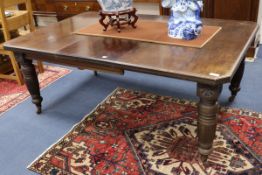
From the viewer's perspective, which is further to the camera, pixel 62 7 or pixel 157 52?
pixel 62 7

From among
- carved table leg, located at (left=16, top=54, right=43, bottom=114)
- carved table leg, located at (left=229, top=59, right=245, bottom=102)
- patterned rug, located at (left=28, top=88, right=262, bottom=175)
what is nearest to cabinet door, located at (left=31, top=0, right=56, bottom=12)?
carved table leg, located at (left=16, top=54, right=43, bottom=114)

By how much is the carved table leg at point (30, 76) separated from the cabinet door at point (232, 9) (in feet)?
5.99

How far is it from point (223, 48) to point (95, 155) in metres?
1.00

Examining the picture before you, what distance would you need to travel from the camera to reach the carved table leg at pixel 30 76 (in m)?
2.03

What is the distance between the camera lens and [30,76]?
82.4 inches

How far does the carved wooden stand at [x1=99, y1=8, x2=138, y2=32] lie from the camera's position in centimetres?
200

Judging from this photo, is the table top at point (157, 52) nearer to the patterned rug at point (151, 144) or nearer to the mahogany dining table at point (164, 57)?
the mahogany dining table at point (164, 57)

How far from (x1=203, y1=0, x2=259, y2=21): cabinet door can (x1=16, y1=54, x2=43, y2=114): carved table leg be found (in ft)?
5.99

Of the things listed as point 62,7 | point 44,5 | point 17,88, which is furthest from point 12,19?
point 44,5

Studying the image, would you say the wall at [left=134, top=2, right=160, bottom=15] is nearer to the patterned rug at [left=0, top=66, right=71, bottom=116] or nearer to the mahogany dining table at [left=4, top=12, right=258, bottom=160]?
the patterned rug at [left=0, top=66, right=71, bottom=116]

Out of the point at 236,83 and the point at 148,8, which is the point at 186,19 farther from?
the point at 148,8

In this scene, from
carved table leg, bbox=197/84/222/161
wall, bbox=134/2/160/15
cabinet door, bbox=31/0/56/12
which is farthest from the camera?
cabinet door, bbox=31/0/56/12

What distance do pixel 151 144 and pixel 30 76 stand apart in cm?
101

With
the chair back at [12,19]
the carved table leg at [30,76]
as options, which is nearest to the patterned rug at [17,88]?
the carved table leg at [30,76]
